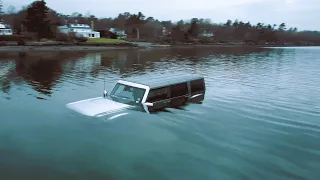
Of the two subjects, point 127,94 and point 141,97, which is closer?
point 141,97

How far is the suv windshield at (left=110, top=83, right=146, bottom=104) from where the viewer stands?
573 inches

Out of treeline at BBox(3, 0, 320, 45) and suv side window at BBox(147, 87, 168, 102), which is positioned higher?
treeline at BBox(3, 0, 320, 45)

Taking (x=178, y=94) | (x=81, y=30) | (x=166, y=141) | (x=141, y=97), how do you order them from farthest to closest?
(x=81, y=30) → (x=178, y=94) → (x=141, y=97) → (x=166, y=141)

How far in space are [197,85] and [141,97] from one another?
566cm

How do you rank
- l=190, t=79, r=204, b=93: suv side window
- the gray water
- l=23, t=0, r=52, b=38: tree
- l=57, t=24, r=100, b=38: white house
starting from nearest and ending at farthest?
1. the gray water
2. l=190, t=79, r=204, b=93: suv side window
3. l=23, t=0, r=52, b=38: tree
4. l=57, t=24, r=100, b=38: white house

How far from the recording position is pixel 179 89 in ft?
55.0

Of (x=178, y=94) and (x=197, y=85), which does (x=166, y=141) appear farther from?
(x=197, y=85)

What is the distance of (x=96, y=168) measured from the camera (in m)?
9.20

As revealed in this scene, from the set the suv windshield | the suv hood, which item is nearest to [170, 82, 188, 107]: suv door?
the suv windshield

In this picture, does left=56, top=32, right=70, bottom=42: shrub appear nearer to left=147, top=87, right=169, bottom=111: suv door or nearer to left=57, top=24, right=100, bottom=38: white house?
left=57, top=24, right=100, bottom=38: white house

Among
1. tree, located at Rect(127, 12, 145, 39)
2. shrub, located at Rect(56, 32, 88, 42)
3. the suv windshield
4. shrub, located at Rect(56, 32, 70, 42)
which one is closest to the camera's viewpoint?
the suv windshield

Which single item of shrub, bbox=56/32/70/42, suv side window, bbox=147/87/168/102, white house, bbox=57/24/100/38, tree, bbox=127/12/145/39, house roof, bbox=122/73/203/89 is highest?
tree, bbox=127/12/145/39

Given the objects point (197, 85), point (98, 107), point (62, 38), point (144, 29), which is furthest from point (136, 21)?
point (98, 107)

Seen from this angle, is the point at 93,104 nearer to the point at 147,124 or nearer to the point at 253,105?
the point at 147,124
